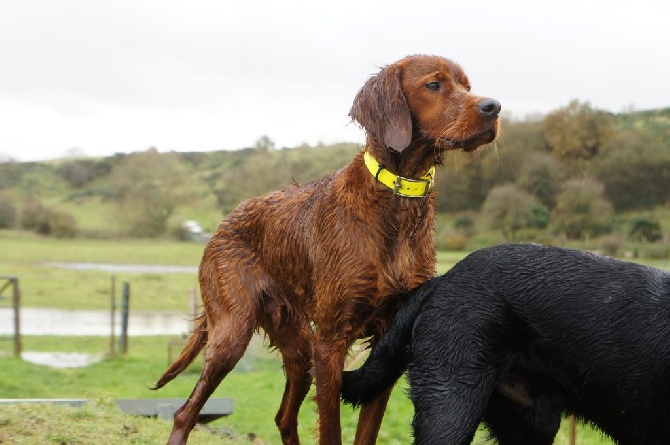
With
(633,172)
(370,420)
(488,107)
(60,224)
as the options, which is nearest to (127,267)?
(60,224)

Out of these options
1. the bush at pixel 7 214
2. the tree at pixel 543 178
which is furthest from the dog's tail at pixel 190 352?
the bush at pixel 7 214

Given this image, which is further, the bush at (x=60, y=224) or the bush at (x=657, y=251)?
the bush at (x=60, y=224)

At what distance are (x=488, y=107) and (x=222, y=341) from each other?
2.07 m

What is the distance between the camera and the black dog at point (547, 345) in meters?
3.64

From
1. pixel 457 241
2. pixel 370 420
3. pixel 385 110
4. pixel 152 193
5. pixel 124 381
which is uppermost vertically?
pixel 385 110

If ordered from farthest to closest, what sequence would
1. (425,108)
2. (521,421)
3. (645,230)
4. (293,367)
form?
(645,230) → (293,367) → (425,108) → (521,421)

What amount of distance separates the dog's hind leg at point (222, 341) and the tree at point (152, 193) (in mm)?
31308

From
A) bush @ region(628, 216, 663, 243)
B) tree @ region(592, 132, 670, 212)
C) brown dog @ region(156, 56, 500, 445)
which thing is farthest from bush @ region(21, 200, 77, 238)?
brown dog @ region(156, 56, 500, 445)

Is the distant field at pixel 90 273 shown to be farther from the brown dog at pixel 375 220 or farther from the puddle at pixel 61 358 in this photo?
the brown dog at pixel 375 220

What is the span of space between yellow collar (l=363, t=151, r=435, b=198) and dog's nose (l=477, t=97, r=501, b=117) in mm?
548

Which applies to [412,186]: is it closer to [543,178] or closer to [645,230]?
[645,230]

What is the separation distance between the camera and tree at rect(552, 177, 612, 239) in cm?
1533

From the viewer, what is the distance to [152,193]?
37.6m

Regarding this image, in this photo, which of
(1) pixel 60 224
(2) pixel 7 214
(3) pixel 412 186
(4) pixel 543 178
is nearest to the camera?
(3) pixel 412 186
